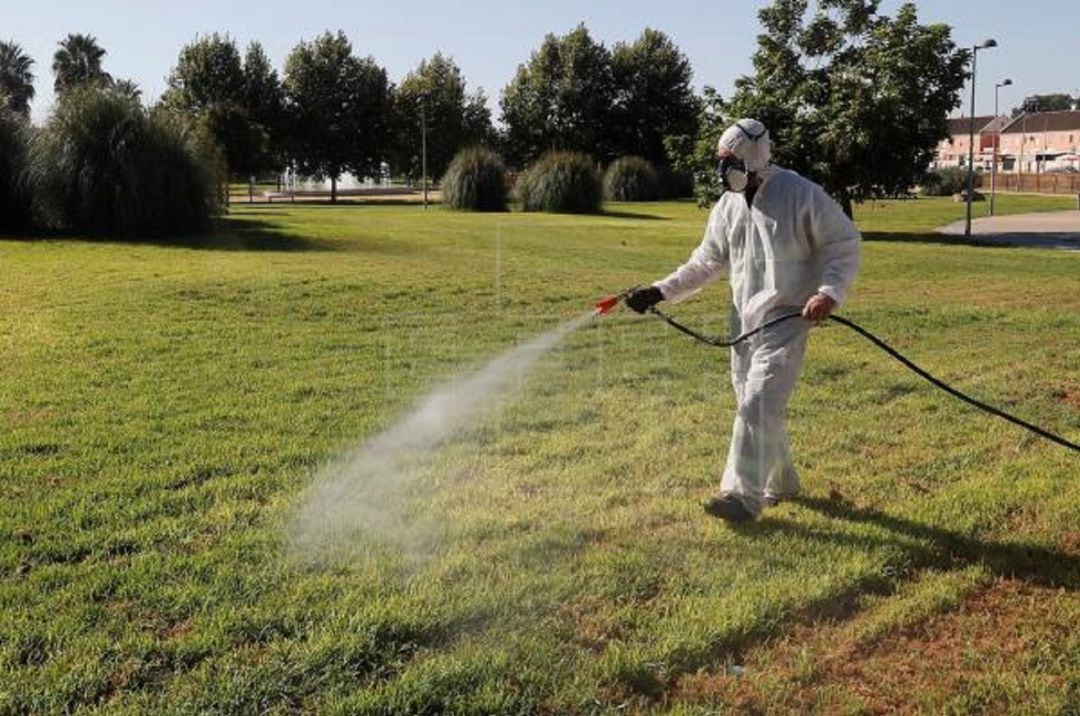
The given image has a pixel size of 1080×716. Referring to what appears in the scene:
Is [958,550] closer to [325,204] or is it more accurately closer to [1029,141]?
[325,204]

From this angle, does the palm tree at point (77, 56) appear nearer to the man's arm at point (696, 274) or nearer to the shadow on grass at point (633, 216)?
the shadow on grass at point (633, 216)

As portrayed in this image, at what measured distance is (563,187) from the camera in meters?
38.3

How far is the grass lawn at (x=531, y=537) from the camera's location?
3.44m

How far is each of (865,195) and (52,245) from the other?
69.7ft

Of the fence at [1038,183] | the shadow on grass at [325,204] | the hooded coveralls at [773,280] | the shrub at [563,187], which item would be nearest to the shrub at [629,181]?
the shadow on grass at [325,204]

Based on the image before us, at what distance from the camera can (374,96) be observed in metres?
61.9

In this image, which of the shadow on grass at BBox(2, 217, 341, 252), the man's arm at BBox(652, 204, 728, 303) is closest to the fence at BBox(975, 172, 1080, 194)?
the shadow on grass at BBox(2, 217, 341, 252)

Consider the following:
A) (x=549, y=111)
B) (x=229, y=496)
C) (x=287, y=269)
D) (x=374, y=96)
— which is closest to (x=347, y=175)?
(x=374, y=96)

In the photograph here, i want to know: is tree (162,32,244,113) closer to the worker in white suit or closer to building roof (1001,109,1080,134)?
the worker in white suit

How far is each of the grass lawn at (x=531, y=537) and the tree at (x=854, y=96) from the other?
62.1 feet

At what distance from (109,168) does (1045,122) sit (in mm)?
138785

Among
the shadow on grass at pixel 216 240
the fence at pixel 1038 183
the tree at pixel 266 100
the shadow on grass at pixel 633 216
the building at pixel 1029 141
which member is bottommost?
the shadow on grass at pixel 216 240

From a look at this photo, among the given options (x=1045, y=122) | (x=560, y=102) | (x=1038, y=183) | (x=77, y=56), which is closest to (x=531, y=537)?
(x=560, y=102)

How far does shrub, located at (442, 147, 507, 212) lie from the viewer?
38469 mm
